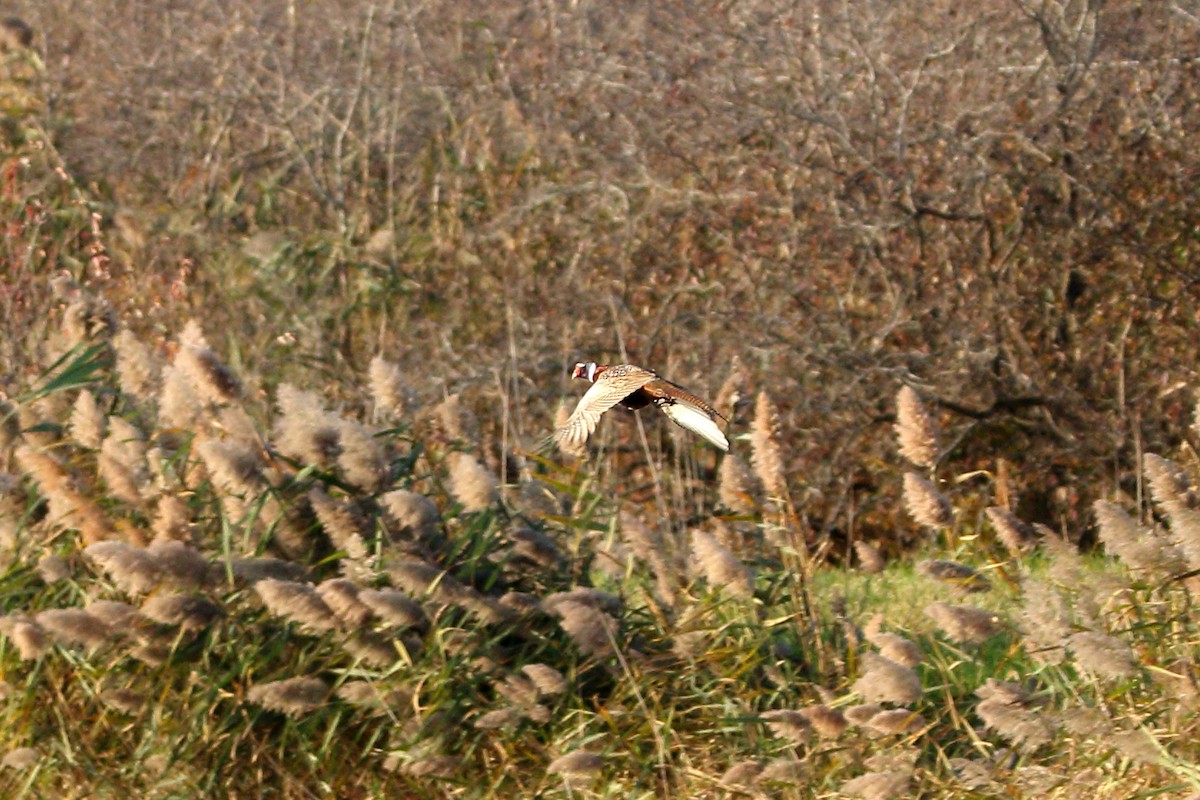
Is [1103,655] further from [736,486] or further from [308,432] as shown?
[308,432]

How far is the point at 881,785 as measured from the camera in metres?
3.85

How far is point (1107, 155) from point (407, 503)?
4.81m

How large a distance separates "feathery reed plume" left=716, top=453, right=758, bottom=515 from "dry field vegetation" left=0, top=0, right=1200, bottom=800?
2 centimetres

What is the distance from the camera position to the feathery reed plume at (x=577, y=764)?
4.02m

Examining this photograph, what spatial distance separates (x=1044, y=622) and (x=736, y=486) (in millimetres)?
825

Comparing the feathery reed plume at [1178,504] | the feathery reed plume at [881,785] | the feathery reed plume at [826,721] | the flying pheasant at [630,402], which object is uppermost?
the flying pheasant at [630,402]

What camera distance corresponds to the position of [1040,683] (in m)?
4.39

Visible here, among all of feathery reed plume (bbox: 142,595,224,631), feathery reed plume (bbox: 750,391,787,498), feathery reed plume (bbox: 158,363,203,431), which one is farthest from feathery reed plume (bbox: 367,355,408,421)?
feathery reed plume (bbox: 750,391,787,498)

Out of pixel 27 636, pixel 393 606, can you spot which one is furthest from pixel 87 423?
pixel 393 606

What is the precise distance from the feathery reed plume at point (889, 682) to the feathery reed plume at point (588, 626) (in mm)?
591

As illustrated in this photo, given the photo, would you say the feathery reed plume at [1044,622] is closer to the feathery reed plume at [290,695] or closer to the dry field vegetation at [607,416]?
the dry field vegetation at [607,416]

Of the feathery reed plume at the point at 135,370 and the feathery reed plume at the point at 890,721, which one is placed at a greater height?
the feathery reed plume at the point at 135,370

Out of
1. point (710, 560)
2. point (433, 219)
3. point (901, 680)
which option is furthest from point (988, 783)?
point (433, 219)

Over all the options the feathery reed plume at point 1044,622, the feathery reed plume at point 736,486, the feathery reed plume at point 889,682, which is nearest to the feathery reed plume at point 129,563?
the feathery reed plume at point 736,486
